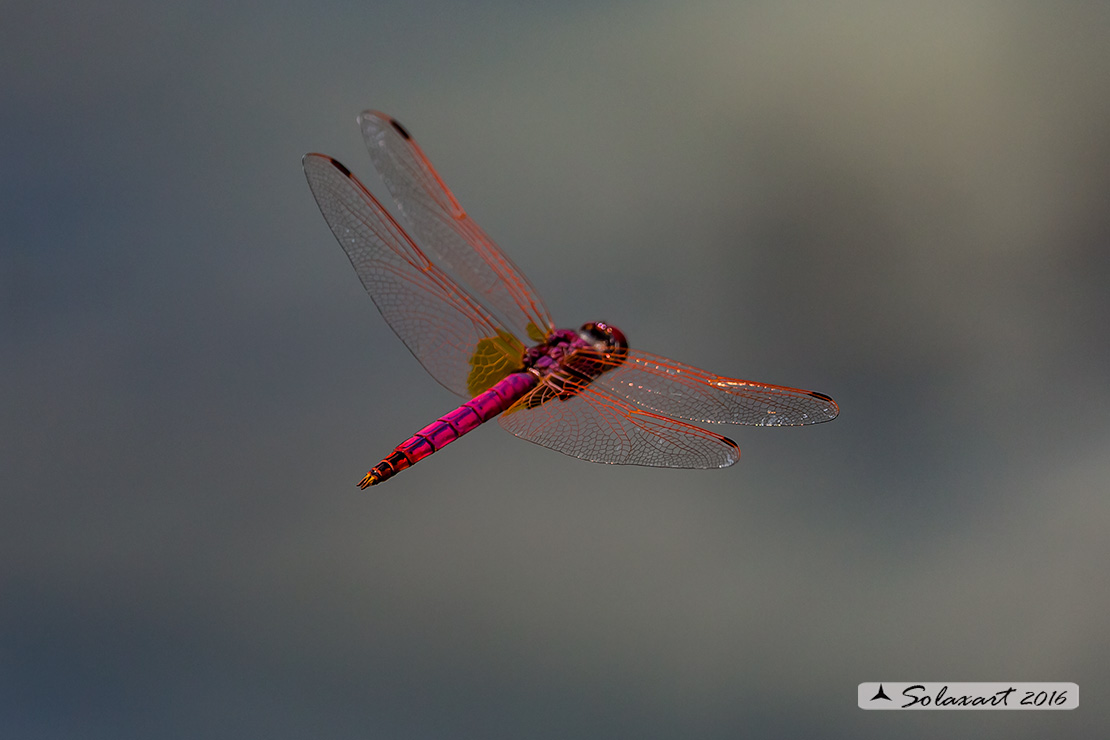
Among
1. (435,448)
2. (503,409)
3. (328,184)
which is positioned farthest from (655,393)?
(328,184)

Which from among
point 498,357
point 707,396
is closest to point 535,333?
point 498,357

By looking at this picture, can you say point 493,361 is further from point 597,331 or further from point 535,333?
point 597,331

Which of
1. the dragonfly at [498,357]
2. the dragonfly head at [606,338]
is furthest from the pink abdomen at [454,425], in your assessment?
the dragonfly head at [606,338]

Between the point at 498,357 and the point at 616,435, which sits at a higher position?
the point at 498,357

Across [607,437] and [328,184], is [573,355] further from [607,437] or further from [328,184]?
[328,184]

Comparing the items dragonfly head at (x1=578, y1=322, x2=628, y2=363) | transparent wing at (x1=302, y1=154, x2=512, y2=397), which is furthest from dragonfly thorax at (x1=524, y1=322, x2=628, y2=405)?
transparent wing at (x1=302, y1=154, x2=512, y2=397)
